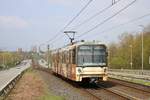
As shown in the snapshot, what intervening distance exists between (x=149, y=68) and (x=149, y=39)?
23.2 ft

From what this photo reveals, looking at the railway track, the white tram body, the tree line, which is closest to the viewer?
the railway track

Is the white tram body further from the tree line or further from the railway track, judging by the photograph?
the tree line

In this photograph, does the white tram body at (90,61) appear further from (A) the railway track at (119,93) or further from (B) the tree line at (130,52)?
(B) the tree line at (130,52)

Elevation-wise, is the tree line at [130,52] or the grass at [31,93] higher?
the tree line at [130,52]

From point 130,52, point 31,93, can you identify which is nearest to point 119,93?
point 31,93

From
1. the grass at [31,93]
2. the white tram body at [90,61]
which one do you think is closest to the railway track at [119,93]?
the white tram body at [90,61]

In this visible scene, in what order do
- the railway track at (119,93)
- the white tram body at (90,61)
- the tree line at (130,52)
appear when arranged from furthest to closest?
the tree line at (130,52)
the white tram body at (90,61)
the railway track at (119,93)

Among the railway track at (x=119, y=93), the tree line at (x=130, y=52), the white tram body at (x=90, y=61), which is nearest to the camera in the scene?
the railway track at (x=119, y=93)

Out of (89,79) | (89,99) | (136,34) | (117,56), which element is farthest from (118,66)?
(89,99)

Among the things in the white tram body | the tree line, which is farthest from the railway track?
the tree line

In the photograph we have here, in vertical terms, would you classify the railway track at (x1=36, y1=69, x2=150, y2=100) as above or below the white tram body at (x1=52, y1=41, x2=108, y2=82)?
below

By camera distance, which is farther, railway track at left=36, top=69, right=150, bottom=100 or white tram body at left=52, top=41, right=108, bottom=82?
white tram body at left=52, top=41, right=108, bottom=82

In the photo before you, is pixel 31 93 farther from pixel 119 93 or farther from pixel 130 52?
pixel 130 52

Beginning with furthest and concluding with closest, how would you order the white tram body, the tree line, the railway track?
1. the tree line
2. the white tram body
3. the railway track
